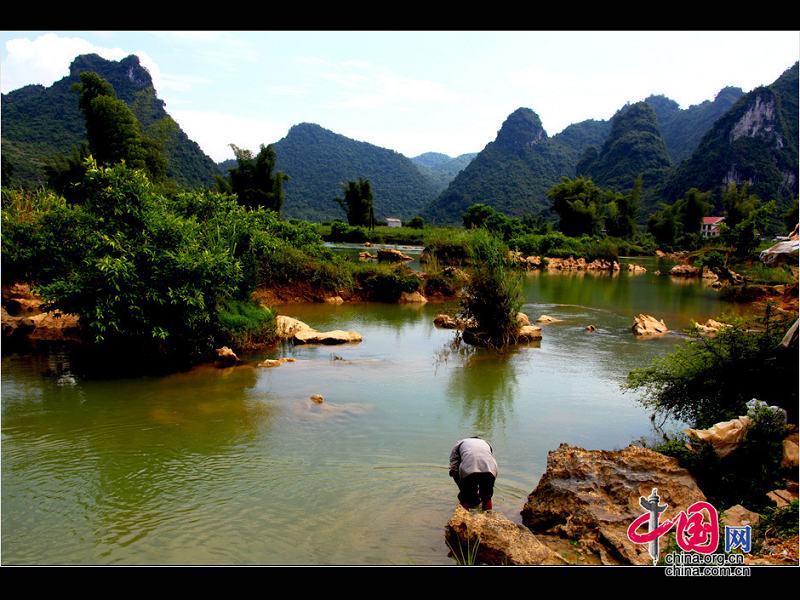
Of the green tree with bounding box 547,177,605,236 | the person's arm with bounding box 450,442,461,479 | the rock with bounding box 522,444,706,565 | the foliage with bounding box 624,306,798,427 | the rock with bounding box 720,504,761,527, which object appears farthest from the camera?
the green tree with bounding box 547,177,605,236

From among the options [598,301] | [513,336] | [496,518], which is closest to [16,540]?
[496,518]

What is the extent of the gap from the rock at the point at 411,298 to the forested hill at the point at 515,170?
280 ft

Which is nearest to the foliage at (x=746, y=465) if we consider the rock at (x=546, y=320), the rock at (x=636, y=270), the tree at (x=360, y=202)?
the rock at (x=546, y=320)

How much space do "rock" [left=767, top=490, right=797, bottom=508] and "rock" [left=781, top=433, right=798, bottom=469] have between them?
557mm

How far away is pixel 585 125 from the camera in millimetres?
171500

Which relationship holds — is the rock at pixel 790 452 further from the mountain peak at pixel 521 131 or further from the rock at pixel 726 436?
the mountain peak at pixel 521 131

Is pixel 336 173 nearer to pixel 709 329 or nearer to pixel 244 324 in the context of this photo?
pixel 244 324

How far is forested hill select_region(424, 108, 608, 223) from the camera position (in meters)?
113

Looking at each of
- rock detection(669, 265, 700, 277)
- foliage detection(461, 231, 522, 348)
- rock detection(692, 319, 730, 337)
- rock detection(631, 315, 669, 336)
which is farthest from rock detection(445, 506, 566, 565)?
rock detection(669, 265, 700, 277)

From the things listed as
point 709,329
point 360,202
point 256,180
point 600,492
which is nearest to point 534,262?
point 256,180

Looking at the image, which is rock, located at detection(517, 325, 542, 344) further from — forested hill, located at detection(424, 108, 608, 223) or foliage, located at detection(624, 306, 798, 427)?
forested hill, located at detection(424, 108, 608, 223)

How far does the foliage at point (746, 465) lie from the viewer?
5.57 meters

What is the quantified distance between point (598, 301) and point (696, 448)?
18.9 metres

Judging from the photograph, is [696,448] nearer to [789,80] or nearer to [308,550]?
[308,550]
